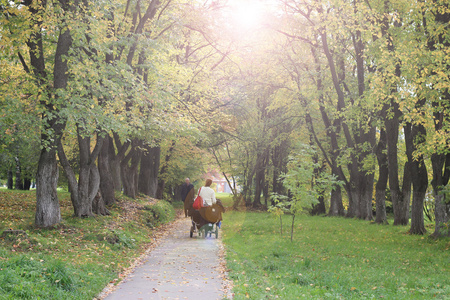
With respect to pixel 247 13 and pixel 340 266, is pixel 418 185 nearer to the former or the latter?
pixel 340 266

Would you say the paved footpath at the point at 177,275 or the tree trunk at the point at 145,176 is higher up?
the tree trunk at the point at 145,176

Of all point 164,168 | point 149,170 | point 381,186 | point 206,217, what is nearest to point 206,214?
point 206,217

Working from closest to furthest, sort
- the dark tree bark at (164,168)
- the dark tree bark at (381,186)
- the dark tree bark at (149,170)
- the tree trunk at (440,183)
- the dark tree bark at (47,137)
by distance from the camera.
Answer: the dark tree bark at (47,137)
the tree trunk at (440,183)
the dark tree bark at (381,186)
the dark tree bark at (149,170)
the dark tree bark at (164,168)

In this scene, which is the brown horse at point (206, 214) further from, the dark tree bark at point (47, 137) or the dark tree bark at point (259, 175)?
the dark tree bark at point (259, 175)

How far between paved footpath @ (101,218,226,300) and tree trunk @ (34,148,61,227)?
3.38m

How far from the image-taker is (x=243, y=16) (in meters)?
19.5

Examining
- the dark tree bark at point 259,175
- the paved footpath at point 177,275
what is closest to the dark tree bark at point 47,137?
the paved footpath at point 177,275

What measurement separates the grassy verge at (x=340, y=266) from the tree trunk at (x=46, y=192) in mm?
5684

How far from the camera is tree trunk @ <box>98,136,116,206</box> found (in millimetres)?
17500

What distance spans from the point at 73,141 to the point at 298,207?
1735 centimetres

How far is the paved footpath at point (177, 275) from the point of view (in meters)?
6.79

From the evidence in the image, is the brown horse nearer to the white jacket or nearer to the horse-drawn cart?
the horse-drawn cart

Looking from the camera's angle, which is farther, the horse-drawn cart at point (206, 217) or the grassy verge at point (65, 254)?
the horse-drawn cart at point (206, 217)

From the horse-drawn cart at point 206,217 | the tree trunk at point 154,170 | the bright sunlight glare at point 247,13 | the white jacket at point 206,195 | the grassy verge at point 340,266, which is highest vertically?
the bright sunlight glare at point 247,13
